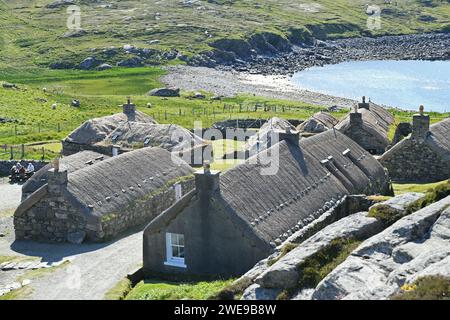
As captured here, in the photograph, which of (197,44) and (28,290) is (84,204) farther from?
(197,44)

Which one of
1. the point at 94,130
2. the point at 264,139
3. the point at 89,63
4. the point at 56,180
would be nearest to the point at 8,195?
the point at 94,130

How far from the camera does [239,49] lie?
598ft

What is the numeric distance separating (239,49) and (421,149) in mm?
140453

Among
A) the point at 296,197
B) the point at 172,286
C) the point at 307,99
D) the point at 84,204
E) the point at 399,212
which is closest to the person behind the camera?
the point at 399,212

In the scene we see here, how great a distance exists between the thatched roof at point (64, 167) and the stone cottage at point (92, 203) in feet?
14.9

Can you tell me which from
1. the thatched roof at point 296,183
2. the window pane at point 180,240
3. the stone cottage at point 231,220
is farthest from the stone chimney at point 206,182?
the window pane at point 180,240

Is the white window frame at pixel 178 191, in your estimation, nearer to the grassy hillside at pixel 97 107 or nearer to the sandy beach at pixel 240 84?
the grassy hillside at pixel 97 107

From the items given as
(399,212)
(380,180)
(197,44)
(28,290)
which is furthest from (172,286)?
(197,44)

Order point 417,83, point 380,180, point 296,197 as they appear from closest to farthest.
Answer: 1. point 296,197
2. point 380,180
3. point 417,83

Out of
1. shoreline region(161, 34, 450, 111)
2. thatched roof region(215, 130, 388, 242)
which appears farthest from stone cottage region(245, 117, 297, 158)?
shoreline region(161, 34, 450, 111)

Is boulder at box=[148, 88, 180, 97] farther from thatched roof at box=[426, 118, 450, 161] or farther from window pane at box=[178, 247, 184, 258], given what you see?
window pane at box=[178, 247, 184, 258]

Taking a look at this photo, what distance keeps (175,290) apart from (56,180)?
13.0 metres

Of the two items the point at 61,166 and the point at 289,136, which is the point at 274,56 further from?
the point at 289,136

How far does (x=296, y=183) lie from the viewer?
109 feet
